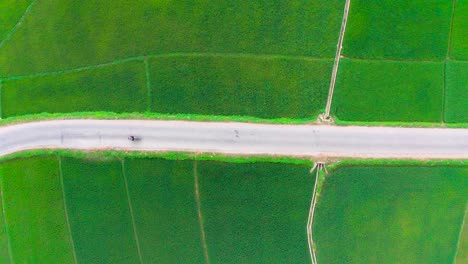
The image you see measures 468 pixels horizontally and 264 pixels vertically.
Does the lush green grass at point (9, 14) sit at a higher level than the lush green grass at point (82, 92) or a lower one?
higher

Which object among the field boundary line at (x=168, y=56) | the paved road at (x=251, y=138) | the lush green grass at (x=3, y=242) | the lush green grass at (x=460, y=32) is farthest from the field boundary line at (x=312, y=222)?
the lush green grass at (x=3, y=242)

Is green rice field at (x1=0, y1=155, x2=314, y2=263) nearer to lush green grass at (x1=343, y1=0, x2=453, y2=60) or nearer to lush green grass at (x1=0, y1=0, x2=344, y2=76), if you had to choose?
lush green grass at (x1=0, y1=0, x2=344, y2=76)

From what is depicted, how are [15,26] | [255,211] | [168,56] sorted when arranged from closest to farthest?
1. [255,211]
2. [168,56]
3. [15,26]

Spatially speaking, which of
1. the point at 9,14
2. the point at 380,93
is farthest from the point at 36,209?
the point at 380,93

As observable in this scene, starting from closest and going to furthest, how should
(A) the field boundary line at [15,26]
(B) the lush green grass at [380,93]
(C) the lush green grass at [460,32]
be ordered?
(C) the lush green grass at [460,32] < (B) the lush green grass at [380,93] < (A) the field boundary line at [15,26]

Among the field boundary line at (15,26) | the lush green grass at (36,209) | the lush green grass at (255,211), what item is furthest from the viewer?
the field boundary line at (15,26)

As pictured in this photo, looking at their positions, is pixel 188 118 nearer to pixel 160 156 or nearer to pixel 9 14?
pixel 160 156

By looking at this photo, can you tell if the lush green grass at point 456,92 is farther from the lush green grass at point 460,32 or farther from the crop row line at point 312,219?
the crop row line at point 312,219
